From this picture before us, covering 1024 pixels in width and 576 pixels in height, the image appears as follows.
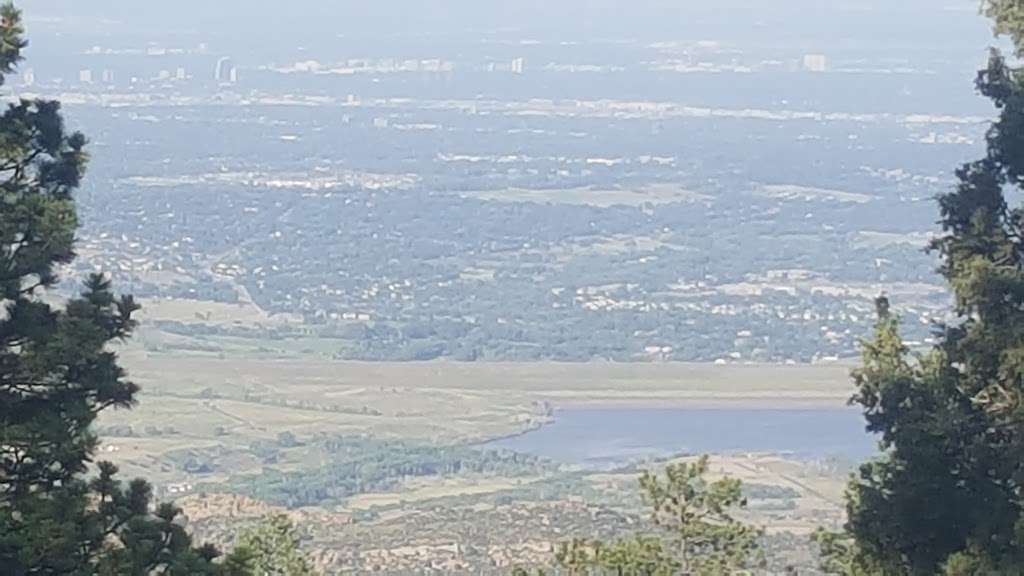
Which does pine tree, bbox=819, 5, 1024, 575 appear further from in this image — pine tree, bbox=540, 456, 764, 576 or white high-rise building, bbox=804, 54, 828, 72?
white high-rise building, bbox=804, 54, 828, 72

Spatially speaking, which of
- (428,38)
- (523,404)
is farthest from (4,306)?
(428,38)

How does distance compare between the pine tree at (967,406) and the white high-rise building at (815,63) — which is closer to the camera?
the pine tree at (967,406)

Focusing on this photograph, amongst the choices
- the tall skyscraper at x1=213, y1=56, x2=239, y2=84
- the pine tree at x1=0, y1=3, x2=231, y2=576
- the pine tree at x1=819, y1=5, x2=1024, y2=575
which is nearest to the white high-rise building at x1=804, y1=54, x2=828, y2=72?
the tall skyscraper at x1=213, y1=56, x2=239, y2=84

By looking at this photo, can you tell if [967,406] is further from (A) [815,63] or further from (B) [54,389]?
(A) [815,63]

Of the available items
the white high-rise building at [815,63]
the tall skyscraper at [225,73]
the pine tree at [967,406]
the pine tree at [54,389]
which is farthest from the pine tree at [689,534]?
the white high-rise building at [815,63]

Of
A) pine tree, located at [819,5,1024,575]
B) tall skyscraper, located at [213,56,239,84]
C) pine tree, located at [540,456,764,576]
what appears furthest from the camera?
tall skyscraper, located at [213,56,239,84]

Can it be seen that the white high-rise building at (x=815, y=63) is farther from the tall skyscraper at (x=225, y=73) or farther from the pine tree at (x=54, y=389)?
the pine tree at (x=54, y=389)
